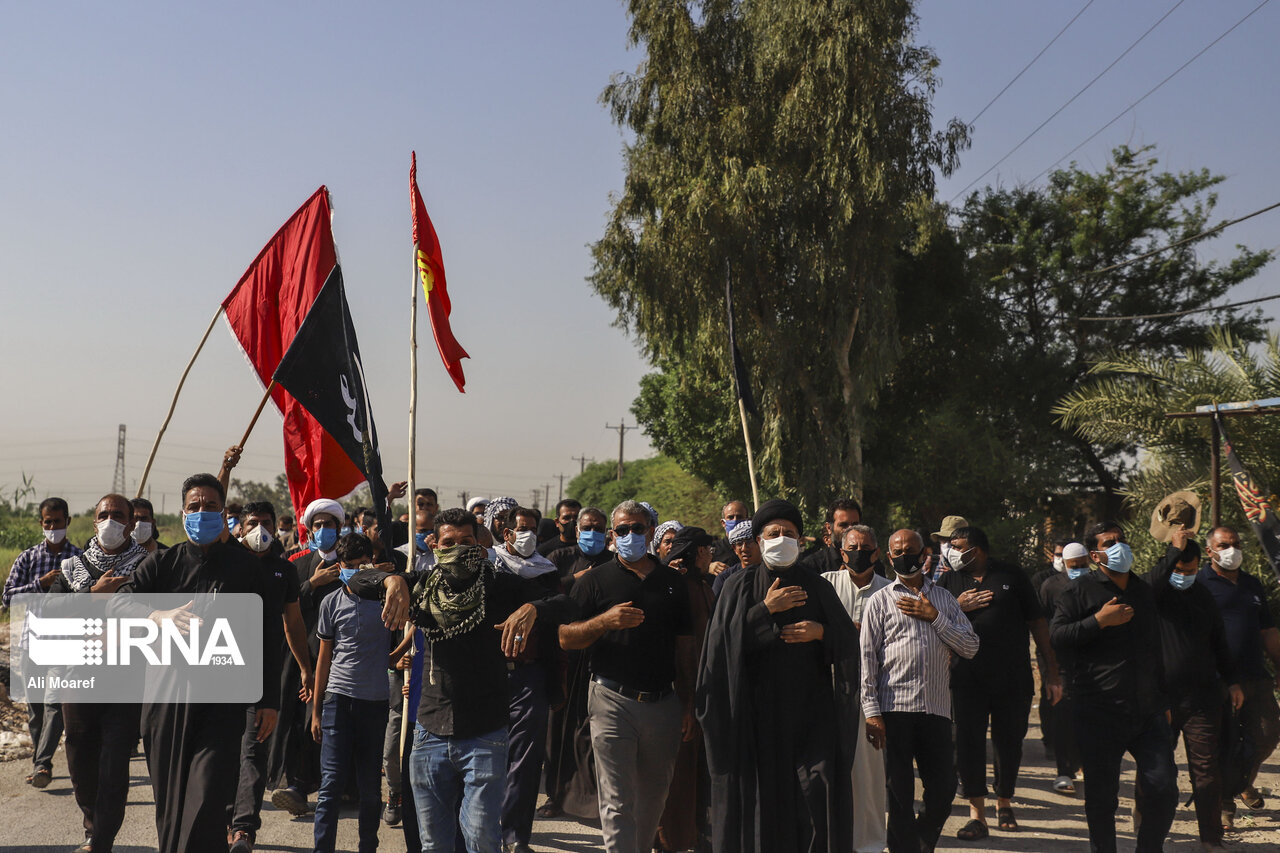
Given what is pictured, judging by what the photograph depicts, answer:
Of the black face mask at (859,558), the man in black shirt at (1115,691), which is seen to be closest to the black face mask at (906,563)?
the black face mask at (859,558)

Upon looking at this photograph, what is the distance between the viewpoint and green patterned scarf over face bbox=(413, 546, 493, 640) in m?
4.86

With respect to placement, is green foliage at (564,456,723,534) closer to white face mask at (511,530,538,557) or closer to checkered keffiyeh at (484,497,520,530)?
checkered keffiyeh at (484,497,520,530)

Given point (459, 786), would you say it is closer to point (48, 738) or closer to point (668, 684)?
point (668, 684)

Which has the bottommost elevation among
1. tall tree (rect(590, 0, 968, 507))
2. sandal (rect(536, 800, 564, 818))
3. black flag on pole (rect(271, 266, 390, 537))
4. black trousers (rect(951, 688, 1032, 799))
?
sandal (rect(536, 800, 564, 818))

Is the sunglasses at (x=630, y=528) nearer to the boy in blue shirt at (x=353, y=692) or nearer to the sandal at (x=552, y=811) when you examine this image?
the boy in blue shirt at (x=353, y=692)

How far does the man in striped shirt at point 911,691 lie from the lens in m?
5.81

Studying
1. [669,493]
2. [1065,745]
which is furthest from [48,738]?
[669,493]

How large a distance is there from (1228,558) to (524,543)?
4.52 metres

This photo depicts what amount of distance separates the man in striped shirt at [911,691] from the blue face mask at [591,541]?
A: 206 centimetres

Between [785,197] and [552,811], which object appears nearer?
[552,811]

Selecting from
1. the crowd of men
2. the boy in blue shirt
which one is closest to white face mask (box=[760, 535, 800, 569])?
the crowd of men

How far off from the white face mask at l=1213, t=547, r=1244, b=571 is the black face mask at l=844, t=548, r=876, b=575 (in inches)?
99.3

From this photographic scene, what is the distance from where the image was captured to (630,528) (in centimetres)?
567

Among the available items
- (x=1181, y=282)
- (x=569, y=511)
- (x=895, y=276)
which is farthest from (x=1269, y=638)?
(x=1181, y=282)
